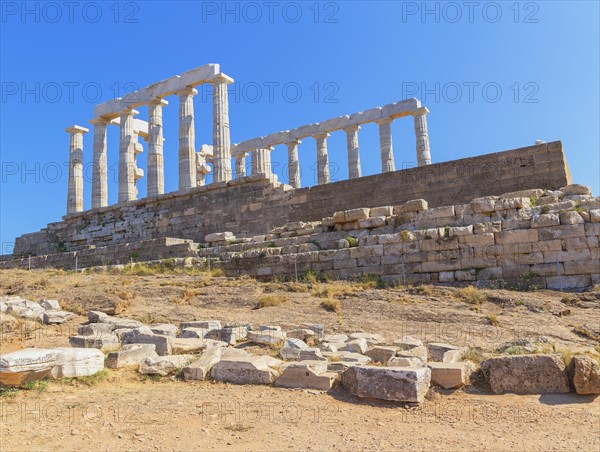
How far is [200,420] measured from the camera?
4520mm

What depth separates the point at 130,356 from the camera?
621 cm

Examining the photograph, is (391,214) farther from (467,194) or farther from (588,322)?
(588,322)

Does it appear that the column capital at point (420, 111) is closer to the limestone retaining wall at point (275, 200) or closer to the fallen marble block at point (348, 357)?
the limestone retaining wall at point (275, 200)

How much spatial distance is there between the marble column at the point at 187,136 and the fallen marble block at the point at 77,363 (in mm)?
19238

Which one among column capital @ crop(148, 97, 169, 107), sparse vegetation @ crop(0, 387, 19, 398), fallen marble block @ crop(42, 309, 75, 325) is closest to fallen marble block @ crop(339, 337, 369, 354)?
sparse vegetation @ crop(0, 387, 19, 398)

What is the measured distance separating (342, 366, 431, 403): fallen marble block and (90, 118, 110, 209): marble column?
25711mm

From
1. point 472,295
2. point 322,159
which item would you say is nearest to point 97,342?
point 472,295

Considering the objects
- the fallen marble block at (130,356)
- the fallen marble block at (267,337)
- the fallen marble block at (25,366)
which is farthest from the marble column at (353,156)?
the fallen marble block at (25,366)

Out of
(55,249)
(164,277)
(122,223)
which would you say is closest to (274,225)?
(164,277)

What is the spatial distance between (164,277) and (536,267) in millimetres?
9988

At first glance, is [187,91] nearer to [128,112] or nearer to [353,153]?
[128,112]

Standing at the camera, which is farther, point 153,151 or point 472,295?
point 153,151

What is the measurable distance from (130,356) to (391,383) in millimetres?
3215

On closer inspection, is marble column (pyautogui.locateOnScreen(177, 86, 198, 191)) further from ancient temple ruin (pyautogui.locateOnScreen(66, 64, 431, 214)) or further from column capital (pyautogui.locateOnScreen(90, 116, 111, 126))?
column capital (pyautogui.locateOnScreen(90, 116, 111, 126))
